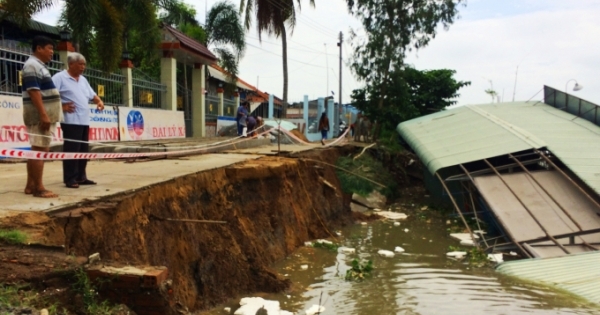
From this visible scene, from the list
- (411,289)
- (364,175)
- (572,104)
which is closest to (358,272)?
(411,289)

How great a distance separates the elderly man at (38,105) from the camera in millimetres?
4664

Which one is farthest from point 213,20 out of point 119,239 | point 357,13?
point 119,239

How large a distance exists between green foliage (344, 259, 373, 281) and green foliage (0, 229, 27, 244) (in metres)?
5.26

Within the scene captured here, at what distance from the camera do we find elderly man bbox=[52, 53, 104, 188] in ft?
17.7

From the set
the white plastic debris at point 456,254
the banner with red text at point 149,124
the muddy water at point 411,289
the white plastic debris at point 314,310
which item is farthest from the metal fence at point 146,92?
the white plastic debris at point 314,310

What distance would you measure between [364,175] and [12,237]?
12449 millimetres

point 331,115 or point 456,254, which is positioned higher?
point 331,115

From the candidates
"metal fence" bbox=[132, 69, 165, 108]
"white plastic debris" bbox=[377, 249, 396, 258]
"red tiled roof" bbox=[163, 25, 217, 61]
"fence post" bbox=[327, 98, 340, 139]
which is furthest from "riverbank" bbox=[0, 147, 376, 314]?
"fence post" bbox=[327, 98, 340, 139]

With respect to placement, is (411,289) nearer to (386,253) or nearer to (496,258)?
(386,253)

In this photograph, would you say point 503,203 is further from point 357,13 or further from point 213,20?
point 213,20

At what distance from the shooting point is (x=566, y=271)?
291 inches

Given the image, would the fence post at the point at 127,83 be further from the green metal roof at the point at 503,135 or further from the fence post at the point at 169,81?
the green metal roof at the point at 503,135

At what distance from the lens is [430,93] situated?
21625mm

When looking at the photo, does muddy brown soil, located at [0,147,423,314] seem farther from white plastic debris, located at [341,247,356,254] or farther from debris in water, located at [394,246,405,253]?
debris in water, located at [394,246,405,253]
